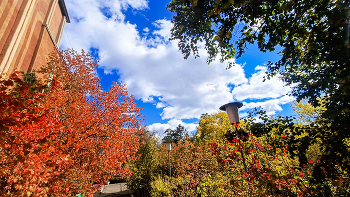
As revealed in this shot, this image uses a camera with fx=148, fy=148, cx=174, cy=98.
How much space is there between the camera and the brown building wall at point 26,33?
10.4 meters

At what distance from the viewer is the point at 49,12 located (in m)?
15.3

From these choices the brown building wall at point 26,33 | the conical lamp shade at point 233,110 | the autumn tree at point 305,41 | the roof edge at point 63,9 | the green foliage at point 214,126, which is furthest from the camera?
the green foliage at point 214,126

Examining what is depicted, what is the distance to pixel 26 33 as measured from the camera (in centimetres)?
1238

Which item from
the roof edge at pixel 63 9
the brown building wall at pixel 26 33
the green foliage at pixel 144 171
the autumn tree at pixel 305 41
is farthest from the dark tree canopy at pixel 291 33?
the roof edge at pixel 63 9

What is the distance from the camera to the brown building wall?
10.4m

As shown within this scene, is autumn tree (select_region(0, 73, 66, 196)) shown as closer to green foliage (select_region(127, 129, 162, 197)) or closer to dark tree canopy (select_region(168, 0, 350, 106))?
dark tree canopy (select_region(168, 0, 350, 106))

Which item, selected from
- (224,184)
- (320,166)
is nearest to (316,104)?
(320,166)

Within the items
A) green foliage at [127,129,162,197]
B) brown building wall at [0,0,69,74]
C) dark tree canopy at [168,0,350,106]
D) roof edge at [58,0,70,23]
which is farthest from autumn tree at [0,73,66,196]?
roof edge at [58,0,70,23]

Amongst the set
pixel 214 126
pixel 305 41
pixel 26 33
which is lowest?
pixel 305 41

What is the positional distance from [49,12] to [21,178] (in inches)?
697

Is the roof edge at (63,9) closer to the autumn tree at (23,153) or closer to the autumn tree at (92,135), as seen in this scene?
the autumn tree at (92,135)

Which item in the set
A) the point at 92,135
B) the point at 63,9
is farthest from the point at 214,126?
the point at 63,9

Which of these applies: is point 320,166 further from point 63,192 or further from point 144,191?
point 144,191

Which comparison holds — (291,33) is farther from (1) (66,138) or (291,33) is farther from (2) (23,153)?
(1) (66,138)
